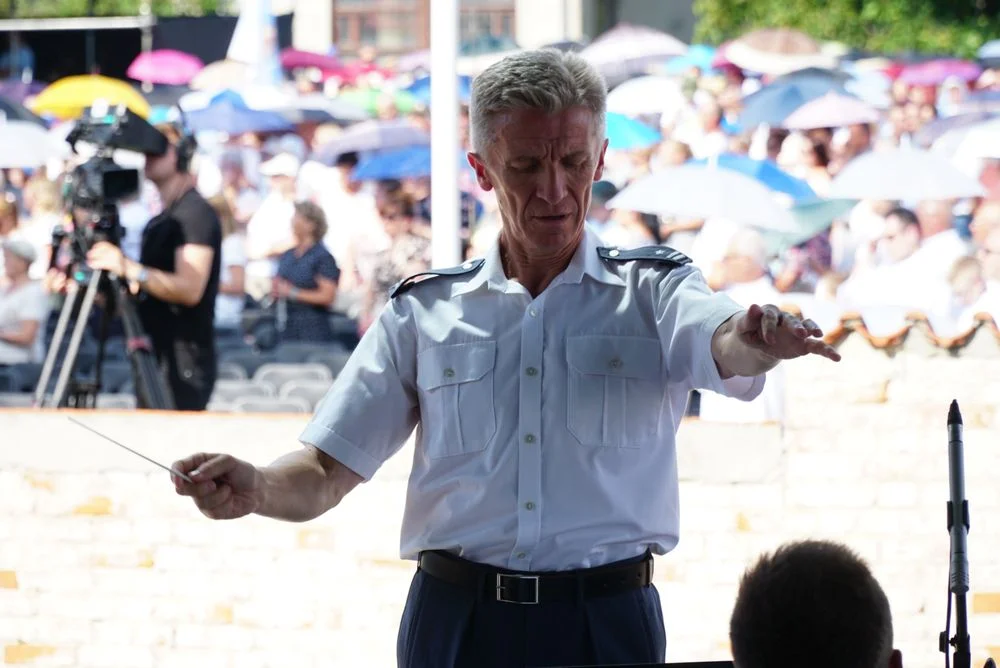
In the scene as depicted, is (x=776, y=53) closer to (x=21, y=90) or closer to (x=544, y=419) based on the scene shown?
(x=21, y=90)

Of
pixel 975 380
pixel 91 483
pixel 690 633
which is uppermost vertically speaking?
pixel 975 380

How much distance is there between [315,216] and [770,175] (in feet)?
8.55

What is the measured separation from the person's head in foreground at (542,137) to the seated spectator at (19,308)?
6.45 meters

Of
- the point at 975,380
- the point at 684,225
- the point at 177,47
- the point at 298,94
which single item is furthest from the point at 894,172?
the point at 177,47

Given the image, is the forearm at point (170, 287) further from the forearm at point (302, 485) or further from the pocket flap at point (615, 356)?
the pocket flap at point (615, 356)

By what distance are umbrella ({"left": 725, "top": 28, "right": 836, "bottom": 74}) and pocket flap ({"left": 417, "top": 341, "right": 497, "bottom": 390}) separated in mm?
9431

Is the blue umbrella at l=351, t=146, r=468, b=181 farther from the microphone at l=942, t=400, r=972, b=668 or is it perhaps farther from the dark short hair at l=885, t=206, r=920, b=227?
the microphone at l=942, t=400, r=972, b=668

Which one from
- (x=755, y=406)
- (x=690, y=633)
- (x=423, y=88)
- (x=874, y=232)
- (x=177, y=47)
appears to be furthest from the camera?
(x=177, y=47)

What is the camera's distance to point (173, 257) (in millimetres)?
6945

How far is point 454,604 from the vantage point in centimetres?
244

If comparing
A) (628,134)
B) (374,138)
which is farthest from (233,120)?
(628,134)

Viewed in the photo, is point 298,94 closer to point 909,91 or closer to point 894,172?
point 909,91

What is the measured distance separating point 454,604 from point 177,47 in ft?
58.0

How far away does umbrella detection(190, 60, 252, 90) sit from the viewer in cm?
1315
